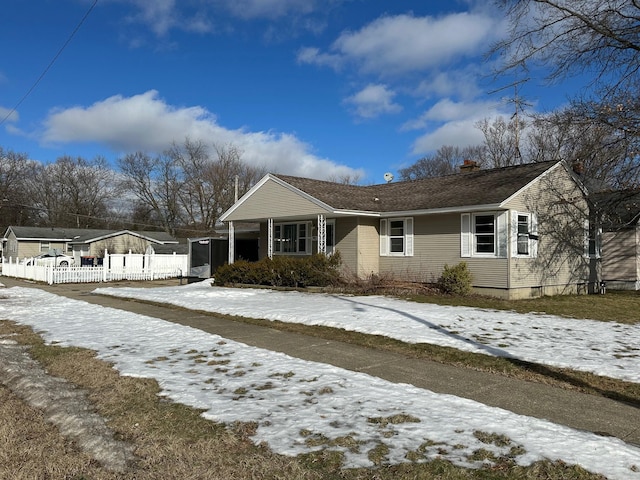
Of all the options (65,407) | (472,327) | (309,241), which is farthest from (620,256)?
(65,407)

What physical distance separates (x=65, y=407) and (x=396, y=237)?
15.0 m

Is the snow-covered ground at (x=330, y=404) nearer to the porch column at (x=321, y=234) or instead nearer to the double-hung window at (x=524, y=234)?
the double-hung window at (x=524, y=234)

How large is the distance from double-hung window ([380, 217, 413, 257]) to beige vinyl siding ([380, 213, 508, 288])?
0.23 meters

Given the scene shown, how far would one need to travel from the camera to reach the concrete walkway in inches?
182

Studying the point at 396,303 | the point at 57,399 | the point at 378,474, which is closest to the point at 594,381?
the point at 378,474

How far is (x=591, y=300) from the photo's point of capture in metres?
15.6

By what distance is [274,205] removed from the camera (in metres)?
20.7

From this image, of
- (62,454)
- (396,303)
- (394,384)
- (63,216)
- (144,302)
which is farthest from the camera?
(63,216)

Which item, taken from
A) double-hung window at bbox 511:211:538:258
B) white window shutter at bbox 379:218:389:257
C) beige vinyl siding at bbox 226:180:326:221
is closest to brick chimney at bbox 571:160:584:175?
double-hung window at bbox 511:211:538:258

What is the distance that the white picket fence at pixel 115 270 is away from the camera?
24.8 metres

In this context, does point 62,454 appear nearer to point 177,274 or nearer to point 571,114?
point 571,114

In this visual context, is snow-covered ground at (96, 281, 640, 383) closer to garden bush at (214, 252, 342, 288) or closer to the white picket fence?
garden bush at (214, 252, 342, 288)

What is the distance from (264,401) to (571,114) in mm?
15917

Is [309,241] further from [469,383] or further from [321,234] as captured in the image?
[469,383]
